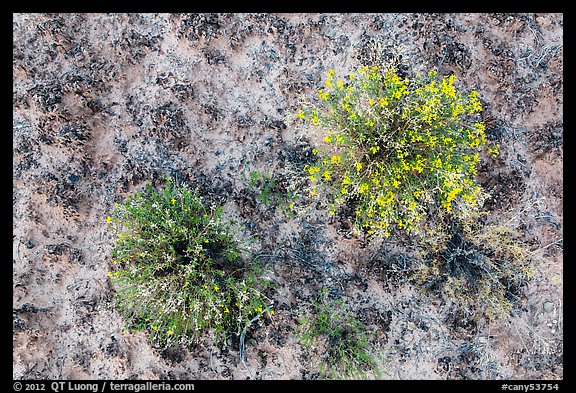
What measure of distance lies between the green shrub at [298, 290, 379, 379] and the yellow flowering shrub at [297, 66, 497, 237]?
131cm

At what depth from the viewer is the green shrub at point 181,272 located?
18.3 ft

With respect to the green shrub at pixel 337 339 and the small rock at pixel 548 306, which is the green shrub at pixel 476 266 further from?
the green shrub at pixel 337 339

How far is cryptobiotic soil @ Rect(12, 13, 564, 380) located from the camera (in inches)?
247

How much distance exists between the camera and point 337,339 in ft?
20.2

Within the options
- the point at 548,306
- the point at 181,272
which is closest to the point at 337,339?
the point at 181,272

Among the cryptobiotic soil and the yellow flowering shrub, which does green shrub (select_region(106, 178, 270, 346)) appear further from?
the yellow flowering shrub

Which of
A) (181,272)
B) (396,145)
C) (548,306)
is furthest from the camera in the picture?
(548,306)

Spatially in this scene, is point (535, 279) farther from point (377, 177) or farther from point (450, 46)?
point (450, 46)

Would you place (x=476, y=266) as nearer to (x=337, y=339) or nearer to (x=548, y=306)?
(x=548, y=306)

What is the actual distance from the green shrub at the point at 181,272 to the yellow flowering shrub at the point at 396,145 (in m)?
1.56

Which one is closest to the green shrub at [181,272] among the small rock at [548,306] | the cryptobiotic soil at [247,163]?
the cryptobiotic soil at [247,163]

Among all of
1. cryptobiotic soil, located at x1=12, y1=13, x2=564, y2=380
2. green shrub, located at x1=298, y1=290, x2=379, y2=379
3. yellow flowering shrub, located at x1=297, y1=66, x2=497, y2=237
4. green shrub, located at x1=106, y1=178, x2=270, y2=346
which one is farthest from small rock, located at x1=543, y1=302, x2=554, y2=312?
green shrub, located at x1=106, y1=178, x2=270, y2=346

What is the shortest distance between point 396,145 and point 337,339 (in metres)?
2.93
